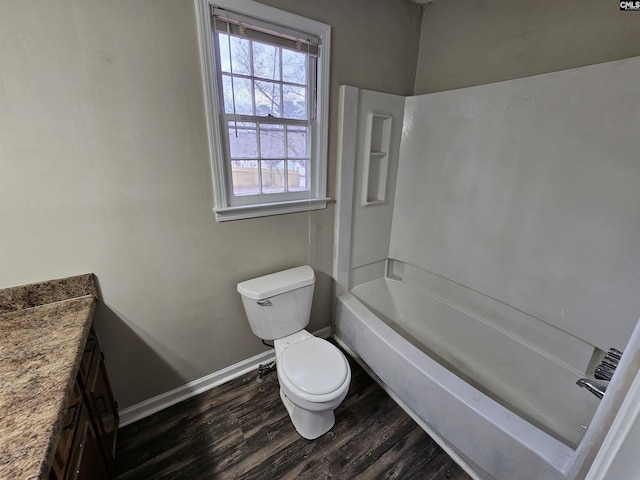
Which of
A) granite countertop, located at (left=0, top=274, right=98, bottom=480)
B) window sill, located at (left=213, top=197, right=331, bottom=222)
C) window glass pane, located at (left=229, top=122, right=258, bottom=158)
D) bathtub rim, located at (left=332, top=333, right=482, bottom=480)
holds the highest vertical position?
window glass pane, located at (left=229, top=122, right=258, bottom=158)

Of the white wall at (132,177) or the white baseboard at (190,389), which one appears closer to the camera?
the white wall at (132,177)

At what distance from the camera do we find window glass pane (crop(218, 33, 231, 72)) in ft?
4.29

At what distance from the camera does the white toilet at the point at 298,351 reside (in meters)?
1.32

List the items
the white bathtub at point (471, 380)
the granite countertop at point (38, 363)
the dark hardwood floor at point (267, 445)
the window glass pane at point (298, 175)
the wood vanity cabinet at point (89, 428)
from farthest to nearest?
the window glass pane at point (298, 175)
the dark hardwood floor at point (267, 445)
the white bathtub at point (471, 380)
the wood vanity cabinet at point (89, 428)
the granite countertop at point (38, 363)

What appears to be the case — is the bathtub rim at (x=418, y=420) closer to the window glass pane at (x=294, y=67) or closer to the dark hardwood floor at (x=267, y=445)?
the dark hardwood floor at (x=267, y=445)

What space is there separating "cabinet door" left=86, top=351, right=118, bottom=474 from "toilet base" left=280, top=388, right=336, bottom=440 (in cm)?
84

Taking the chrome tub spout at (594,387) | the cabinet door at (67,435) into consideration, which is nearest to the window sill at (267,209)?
the cabinet door at (67,435)

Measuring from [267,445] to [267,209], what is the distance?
1267 millimetres

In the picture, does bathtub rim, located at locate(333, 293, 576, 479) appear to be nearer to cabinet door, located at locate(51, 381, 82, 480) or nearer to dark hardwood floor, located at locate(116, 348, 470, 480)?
dark hardwood floor, located at locate(116, 348, 470, 480)

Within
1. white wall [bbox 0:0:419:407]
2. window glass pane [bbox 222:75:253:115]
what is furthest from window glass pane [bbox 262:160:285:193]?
window glass pane [bbox 222:75:253:115]

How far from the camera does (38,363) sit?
0.89 metres

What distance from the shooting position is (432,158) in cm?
190

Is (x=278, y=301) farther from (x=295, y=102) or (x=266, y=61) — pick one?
(x=266, y=61)

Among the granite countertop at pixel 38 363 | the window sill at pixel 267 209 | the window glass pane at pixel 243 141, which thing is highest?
the window glass pane at pixel 243 141
